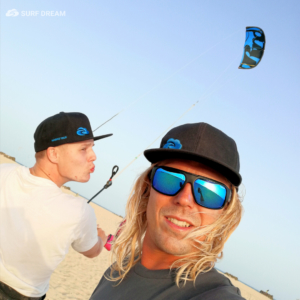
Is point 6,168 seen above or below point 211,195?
below

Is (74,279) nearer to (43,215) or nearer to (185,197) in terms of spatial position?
(43,215)

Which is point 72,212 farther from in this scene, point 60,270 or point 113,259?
point 60,270

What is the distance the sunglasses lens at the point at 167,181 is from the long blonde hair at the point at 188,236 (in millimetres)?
278

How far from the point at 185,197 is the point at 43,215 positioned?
3.63 feet

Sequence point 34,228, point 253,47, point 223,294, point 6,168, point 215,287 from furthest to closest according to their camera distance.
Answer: point 253,47, point 6,168, point 34,228, point 215,287, point 223,294

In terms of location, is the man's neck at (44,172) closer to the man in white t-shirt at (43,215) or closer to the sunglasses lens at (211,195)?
the man in white t-shirt at (43,215)

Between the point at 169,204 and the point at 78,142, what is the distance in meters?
1.11

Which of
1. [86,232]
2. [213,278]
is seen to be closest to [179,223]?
[213,278]

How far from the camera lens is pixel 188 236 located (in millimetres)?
1528

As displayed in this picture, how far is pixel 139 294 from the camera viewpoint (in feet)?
4.83

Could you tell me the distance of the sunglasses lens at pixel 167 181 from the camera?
169cm

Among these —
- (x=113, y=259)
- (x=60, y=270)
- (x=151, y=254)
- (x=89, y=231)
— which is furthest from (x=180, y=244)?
(x=60, y=270)

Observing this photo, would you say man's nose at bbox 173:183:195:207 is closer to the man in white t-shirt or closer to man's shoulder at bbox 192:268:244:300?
man's shoulder at bbox 192:268:244:300

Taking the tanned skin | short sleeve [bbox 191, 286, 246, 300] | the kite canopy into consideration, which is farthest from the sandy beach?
the kite canopy
